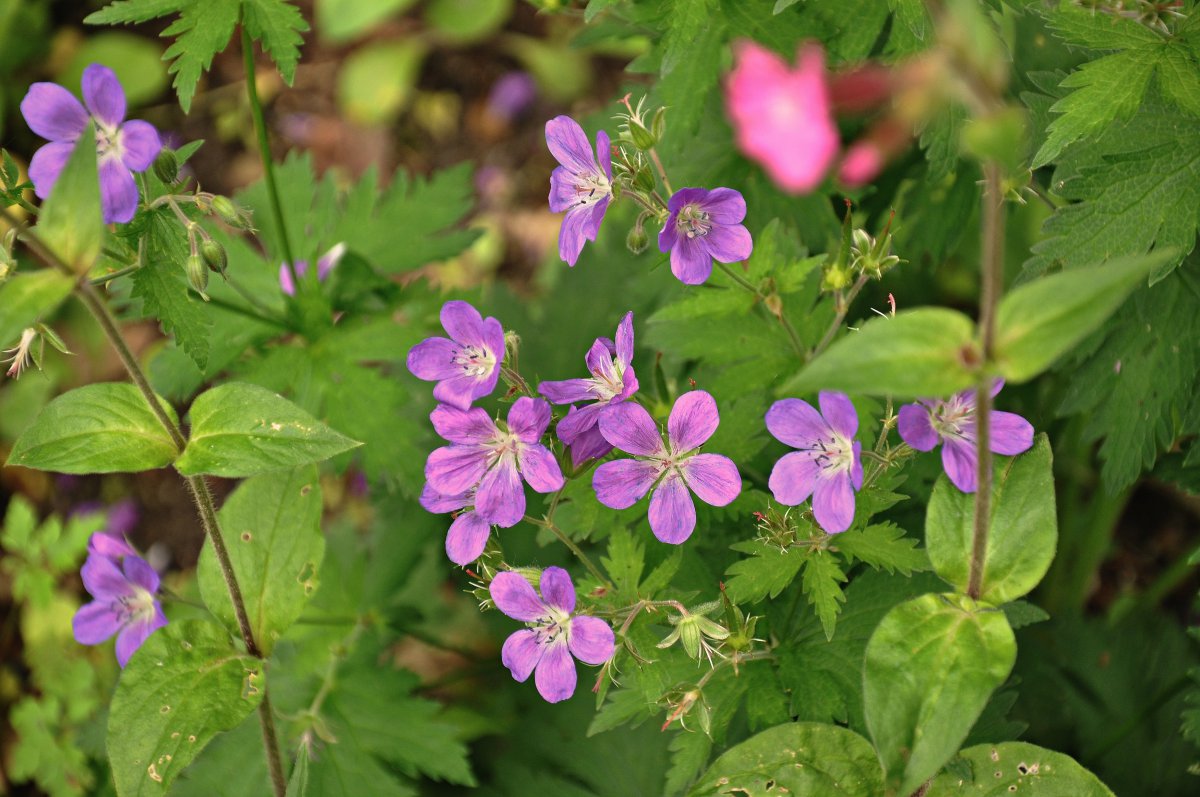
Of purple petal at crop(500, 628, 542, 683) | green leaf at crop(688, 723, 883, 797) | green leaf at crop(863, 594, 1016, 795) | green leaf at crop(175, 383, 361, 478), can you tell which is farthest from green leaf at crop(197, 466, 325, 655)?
green leaf at crop(863, 594, 1016, 795)

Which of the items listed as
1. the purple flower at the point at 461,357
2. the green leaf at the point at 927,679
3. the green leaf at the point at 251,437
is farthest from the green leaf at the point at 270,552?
the green leaf at the point at 927,679

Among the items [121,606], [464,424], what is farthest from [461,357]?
[121,606]

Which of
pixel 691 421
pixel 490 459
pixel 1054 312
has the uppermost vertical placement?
pixel 1054 312

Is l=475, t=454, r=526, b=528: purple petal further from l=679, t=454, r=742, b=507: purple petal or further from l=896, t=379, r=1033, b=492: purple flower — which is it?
l=896, t=379, r=1033, b=492: purple flower

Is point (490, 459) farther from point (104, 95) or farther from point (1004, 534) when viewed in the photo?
point (104, 95)

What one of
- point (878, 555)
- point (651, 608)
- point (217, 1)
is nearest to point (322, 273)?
point (217, 1)
